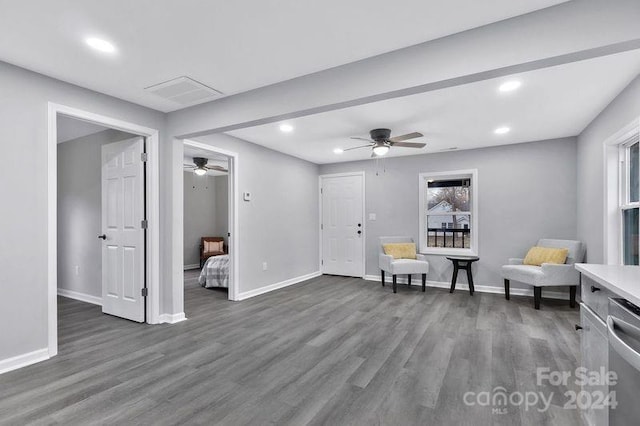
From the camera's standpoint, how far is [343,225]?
6.56 meters

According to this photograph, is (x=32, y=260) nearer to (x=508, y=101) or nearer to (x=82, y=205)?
(x=82, y=205)

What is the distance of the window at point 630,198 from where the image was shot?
3.07 meters

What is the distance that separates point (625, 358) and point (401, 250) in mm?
4491

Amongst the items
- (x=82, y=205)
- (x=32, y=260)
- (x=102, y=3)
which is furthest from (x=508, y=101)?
(x=82, y=205)

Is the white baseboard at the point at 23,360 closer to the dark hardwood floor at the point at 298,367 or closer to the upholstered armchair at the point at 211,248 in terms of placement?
the dark hardwood floor at the point at 298,367

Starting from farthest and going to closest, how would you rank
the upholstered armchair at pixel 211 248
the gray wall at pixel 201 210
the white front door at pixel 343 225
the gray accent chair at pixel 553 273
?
the gray wall at pixel 201 210 → the upholstered armchair at pixel 211 248 → the white front door at pixel 343 225 → the gray accent chair at pixel 553 273

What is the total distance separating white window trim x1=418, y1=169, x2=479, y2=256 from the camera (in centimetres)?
536

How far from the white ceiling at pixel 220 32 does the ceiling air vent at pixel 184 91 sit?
12cm

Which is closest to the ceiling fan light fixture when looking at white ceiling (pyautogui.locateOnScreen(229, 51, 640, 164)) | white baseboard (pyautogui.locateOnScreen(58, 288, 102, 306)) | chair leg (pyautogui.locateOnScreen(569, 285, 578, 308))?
white ceiling (pyautogui.locateOnScreen(229, 51, 640, 164))

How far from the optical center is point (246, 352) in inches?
110

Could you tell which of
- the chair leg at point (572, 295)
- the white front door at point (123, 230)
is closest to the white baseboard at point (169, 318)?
the white front door at point (123, 230)

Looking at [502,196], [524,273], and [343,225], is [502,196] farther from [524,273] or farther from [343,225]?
[343,225]

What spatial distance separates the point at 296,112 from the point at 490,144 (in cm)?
378

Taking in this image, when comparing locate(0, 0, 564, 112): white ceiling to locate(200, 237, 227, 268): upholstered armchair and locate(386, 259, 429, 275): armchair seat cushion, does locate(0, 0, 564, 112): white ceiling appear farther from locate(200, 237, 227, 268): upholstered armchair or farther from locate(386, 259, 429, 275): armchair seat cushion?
Result: locate(200, 237, 227, 268): upholstered armchair
